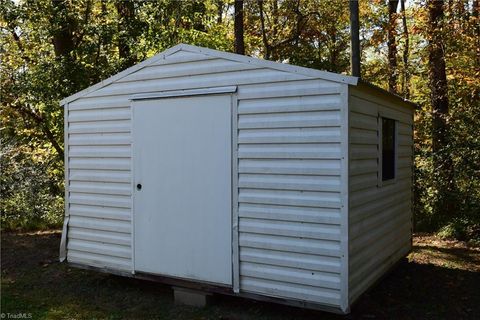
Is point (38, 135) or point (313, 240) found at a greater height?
point (38, 135)

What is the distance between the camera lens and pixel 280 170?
4316mm

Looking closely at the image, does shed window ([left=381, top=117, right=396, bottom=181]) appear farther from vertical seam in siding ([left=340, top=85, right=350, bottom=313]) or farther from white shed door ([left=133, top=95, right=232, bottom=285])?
white shed door ([left=133, top=95, right=232, bottom=285])

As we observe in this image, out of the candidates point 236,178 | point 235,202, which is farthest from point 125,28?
point 235,202

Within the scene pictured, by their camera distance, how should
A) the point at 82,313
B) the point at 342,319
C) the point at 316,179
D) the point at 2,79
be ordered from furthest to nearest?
the point at 2,79 → the point at 82,313 → the point at 342,319 → the point at 316,179

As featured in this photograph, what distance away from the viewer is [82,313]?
479cm

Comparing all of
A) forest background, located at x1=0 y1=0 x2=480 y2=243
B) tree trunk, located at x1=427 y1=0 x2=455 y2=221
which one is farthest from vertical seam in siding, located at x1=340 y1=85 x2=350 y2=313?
tree trunk, located at x1=427 y1=0 x2=455 y2=221

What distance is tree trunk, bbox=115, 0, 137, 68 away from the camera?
933cm

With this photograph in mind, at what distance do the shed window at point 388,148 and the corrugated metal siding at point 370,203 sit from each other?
10cm

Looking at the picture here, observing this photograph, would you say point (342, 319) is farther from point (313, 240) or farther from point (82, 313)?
point (82, 313)

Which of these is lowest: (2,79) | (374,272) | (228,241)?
(374,272)

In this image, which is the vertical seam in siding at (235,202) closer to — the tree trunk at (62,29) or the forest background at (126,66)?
the forest background at (126,66)

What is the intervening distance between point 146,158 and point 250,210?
4.66 ft

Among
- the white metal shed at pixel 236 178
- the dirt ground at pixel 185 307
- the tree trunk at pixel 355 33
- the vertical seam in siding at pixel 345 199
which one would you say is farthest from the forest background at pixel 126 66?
the vertical seam in siding at pixel 345 199

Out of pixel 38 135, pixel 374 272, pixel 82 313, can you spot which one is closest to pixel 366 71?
pixel 38 135
